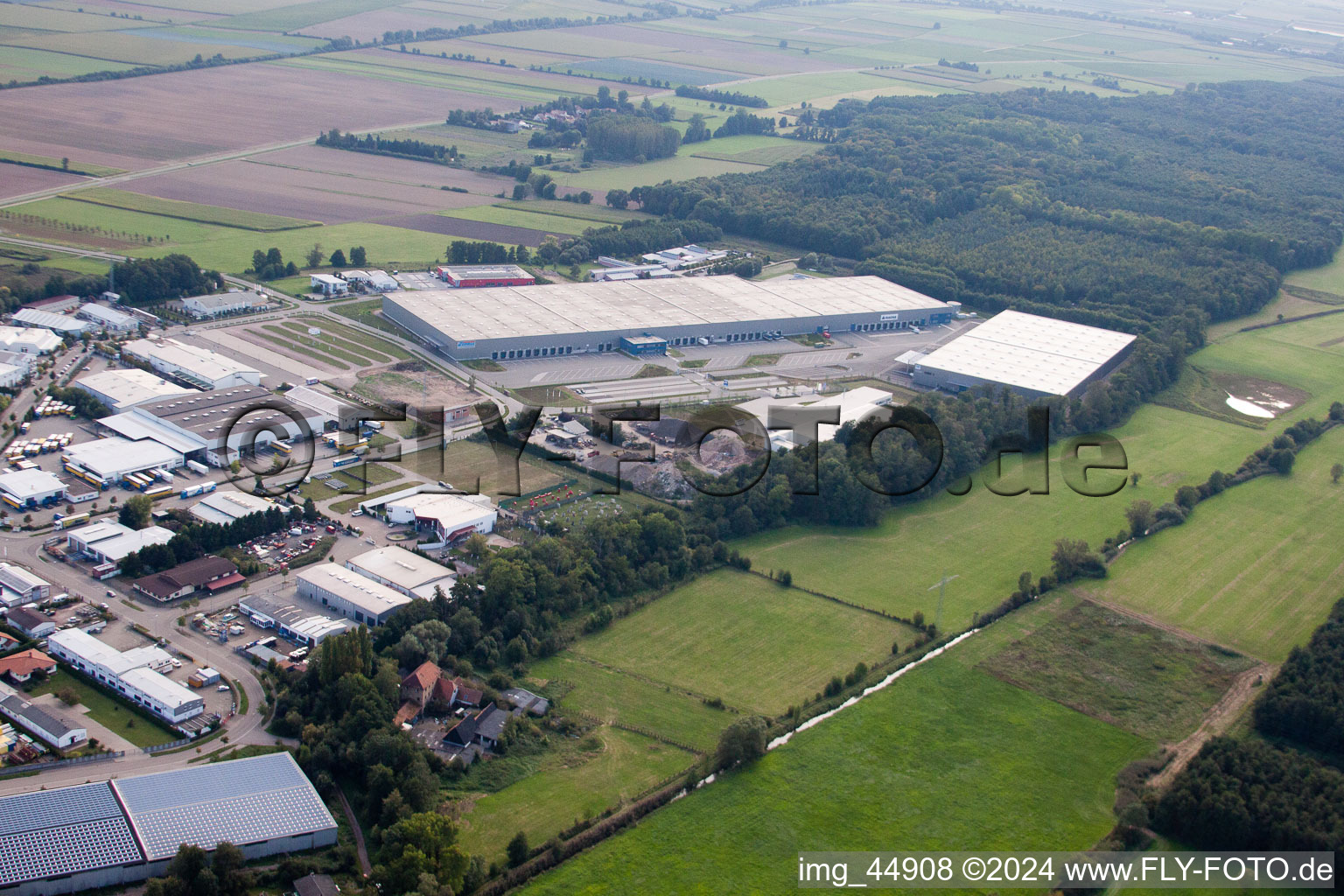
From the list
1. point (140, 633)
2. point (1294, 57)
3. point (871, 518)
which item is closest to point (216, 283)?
point (140, 633)

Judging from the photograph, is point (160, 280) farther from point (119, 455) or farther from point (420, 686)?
point (420, 686)

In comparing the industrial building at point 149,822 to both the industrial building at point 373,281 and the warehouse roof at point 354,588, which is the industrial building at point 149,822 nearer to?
the warehouse roof at point 354,588

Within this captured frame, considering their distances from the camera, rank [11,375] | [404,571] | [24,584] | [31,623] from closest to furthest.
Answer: [31,623] < [24,584] < [404,571] < [11,375]

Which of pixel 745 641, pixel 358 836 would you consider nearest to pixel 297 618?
pixel 358 836

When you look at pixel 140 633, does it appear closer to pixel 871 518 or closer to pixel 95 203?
pixel 871 518

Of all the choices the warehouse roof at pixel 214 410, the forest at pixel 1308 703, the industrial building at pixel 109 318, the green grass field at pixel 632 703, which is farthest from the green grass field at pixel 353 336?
the forest at pixel 1308 703
